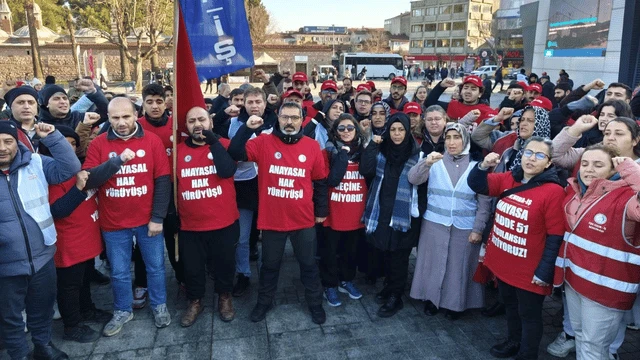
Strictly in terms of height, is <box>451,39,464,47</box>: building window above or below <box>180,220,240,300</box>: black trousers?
above

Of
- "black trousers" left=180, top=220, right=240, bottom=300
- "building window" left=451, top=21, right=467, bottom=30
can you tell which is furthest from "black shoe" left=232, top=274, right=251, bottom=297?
"building window" left=451, top=21, right=467, bottom=30

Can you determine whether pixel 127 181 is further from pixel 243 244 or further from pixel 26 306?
pixel 243 244

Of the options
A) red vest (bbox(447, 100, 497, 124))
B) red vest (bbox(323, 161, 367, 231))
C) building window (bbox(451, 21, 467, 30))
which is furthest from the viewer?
building window (bbox(451, 21, 467, 30))

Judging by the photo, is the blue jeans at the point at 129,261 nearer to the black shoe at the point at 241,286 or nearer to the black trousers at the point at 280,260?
the black shoe at the point at 241,286

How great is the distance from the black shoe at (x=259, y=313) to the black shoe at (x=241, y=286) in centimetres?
47

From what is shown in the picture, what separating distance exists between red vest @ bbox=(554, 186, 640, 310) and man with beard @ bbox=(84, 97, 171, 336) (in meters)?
3.27

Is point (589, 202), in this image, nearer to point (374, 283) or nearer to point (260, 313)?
point (374, 283)

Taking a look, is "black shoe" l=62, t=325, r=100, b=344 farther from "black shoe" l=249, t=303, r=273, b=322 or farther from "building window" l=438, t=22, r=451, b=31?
"building window" l=438, t=22, r=451, b=31

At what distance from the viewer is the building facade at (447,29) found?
73.4m

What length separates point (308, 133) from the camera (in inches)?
177

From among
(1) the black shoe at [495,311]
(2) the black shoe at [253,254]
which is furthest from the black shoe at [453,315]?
(2) the black shoe at [253,254]

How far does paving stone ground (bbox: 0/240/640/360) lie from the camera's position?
11.7 feet

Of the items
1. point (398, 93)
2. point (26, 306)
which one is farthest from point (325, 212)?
point (398, 93)

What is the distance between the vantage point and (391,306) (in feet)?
13.7
